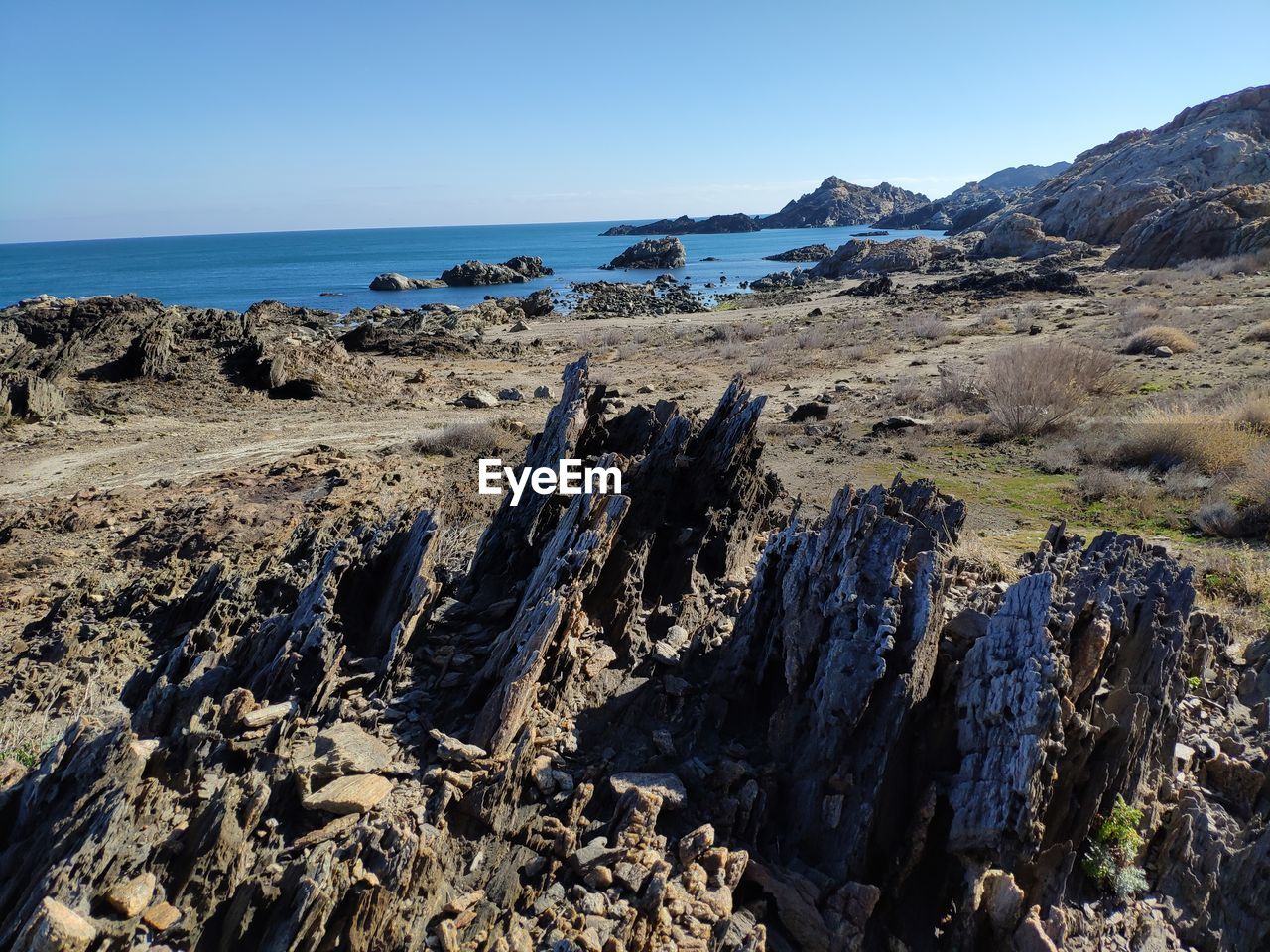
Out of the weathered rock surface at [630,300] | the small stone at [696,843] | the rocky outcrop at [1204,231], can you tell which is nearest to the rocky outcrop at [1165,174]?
the rocky outcrop at [1204,231]

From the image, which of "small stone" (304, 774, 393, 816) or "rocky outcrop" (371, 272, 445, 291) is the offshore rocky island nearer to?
"small stone" (304, 774, 393, 816)

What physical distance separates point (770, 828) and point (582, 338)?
37.3 m

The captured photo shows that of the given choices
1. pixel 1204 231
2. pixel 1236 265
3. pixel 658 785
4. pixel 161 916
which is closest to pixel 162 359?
pixel 161 916

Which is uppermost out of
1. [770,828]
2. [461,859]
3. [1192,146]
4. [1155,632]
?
[1192,146]

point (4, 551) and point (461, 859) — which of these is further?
point (4, 551)

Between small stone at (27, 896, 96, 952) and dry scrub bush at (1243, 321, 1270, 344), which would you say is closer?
small stone at (27, 896, 96, 952)

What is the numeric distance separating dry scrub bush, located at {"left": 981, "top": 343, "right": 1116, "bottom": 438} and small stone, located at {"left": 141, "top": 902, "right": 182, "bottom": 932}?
66.6 ft

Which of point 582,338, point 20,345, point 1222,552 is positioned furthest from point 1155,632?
point 582,338

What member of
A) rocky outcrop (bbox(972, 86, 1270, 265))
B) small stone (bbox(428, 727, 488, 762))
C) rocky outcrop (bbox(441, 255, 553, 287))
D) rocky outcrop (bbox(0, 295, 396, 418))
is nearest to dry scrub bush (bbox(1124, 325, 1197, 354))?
rocky outcrop (bbox(0, 295, 396, 418))

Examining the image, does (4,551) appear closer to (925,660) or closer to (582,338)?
(925,660)

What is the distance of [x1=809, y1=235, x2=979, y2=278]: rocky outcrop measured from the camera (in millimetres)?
78188

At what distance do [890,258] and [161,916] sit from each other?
8567 centimetres

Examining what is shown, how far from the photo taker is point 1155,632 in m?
5.84

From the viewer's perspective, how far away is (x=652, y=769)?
5273mm
